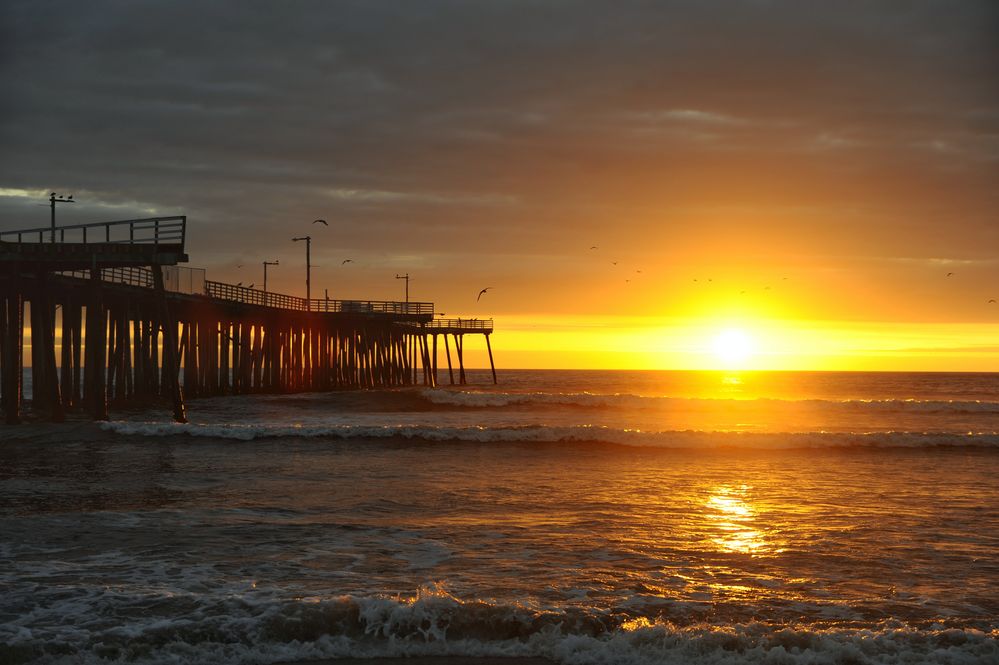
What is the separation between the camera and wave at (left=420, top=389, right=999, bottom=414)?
162 ft

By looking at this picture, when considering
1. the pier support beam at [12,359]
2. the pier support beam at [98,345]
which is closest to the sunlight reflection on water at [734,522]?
the pier support beam at [98,345]

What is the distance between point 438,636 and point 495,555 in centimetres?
298

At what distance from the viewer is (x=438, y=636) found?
8328 mm

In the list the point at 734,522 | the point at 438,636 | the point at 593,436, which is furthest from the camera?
the point at 593,436

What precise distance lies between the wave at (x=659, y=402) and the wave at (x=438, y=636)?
140 feet

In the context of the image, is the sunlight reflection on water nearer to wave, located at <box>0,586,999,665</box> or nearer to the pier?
wave, located at <box>0,586,999,665</box>

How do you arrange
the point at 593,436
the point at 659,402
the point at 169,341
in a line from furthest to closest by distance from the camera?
1. the point at 659,402
2. the point at 169,341
3. the point at 593,436

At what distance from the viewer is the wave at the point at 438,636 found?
7.77m

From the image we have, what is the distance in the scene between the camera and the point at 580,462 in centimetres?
2262

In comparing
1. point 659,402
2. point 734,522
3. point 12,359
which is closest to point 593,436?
point 734,522

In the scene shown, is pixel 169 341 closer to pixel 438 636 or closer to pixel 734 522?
pixel 734 522

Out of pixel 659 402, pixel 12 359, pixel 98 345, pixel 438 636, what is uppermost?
pixel 98 345

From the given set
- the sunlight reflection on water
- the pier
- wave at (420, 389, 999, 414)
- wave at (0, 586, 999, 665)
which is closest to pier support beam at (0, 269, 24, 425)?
the pier

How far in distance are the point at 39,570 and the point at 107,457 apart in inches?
488
